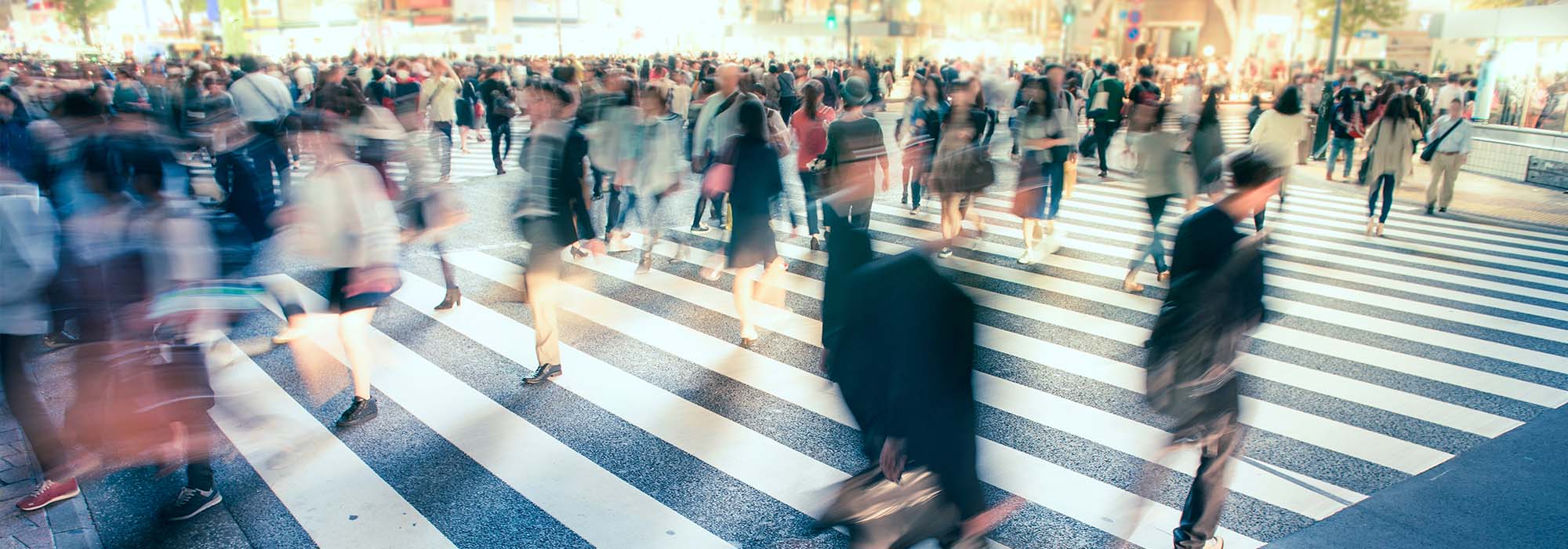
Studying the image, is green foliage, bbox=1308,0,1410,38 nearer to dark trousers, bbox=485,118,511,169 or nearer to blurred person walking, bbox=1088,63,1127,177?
blurred person walking, bbox=1088,63,1127,177

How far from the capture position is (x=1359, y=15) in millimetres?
60188

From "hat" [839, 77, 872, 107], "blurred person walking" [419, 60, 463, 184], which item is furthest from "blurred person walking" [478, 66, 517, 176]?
"hat" [839, 77, 872, 107]

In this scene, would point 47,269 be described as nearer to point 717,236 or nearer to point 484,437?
point 484,437

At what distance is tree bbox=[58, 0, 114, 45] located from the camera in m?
83.9

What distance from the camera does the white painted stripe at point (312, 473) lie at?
3.99 meters

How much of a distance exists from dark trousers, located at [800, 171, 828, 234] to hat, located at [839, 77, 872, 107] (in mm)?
1259

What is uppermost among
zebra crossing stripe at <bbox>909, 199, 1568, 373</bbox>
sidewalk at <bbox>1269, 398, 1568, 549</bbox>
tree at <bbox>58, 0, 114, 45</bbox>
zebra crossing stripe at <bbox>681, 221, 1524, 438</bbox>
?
tree at <bbox>58, 0, 114, 45</bbox>

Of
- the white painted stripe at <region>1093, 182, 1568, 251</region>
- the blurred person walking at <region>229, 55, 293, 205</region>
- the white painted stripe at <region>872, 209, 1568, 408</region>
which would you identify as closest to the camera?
the white painted stripe at <region>872, 209, 1568, 408</region>

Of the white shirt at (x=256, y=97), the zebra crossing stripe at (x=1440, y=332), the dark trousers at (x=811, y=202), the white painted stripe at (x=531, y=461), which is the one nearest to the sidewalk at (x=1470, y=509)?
the zebra crossing stripe at (x=1440, y=332)

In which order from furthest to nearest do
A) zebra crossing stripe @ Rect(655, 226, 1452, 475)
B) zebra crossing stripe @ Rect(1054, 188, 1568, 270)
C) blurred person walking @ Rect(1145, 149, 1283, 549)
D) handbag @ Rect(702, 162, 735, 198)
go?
zebra crossing stripe @ Rect(1054, 188, 1568, 270)
handbag @ Rect(702, 162, 735, 198)
zebra crossing stripe @ Rect(655, 226, 1452, 475)
blurred person walking @ Rect(1145, 149, 1283, 549)

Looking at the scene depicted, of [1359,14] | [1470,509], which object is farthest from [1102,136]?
[1359,14]

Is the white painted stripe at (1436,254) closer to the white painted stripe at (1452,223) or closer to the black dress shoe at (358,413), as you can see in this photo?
the white painted stripe at (1452,223)

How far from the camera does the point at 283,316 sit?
720cm

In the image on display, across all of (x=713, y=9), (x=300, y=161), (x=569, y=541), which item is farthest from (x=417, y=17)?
(x=569, y=541)
